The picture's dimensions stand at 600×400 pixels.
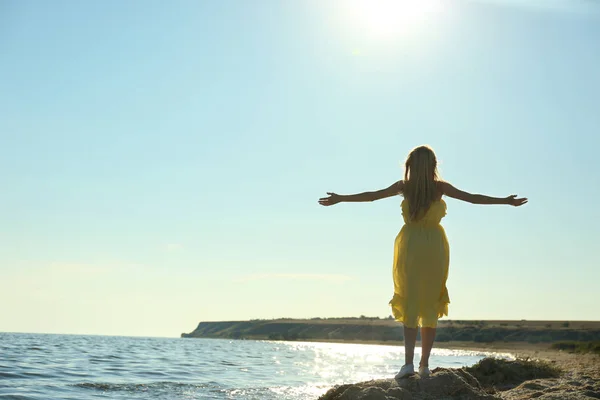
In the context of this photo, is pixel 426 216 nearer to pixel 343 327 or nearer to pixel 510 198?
pixel 510 198

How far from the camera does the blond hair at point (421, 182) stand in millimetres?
6844

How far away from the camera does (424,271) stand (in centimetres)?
672

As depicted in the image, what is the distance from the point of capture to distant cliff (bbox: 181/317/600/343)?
219 ft

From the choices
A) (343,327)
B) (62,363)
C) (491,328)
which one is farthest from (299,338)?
(62,363)

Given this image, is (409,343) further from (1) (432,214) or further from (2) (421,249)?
(1) (432,214)

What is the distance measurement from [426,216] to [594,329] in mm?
67025

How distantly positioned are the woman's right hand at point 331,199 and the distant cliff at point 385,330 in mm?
59457

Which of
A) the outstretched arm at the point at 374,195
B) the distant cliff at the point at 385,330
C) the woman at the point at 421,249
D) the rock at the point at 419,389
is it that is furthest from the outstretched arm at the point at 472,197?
the distant cliff at the point at 385,330

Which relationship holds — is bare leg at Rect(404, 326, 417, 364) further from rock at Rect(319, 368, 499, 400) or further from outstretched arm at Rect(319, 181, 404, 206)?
outstretched arm at Rect(319, 181, 404, 206)

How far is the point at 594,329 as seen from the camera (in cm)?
6475

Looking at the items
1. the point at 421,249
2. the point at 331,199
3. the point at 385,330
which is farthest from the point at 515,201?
the point at 385,330

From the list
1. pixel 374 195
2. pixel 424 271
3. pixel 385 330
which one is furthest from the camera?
pixel 385 330

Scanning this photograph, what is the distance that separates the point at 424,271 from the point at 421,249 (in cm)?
25

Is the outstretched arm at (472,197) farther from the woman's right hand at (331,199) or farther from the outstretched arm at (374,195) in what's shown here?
the woman's right hand at (331,199)
